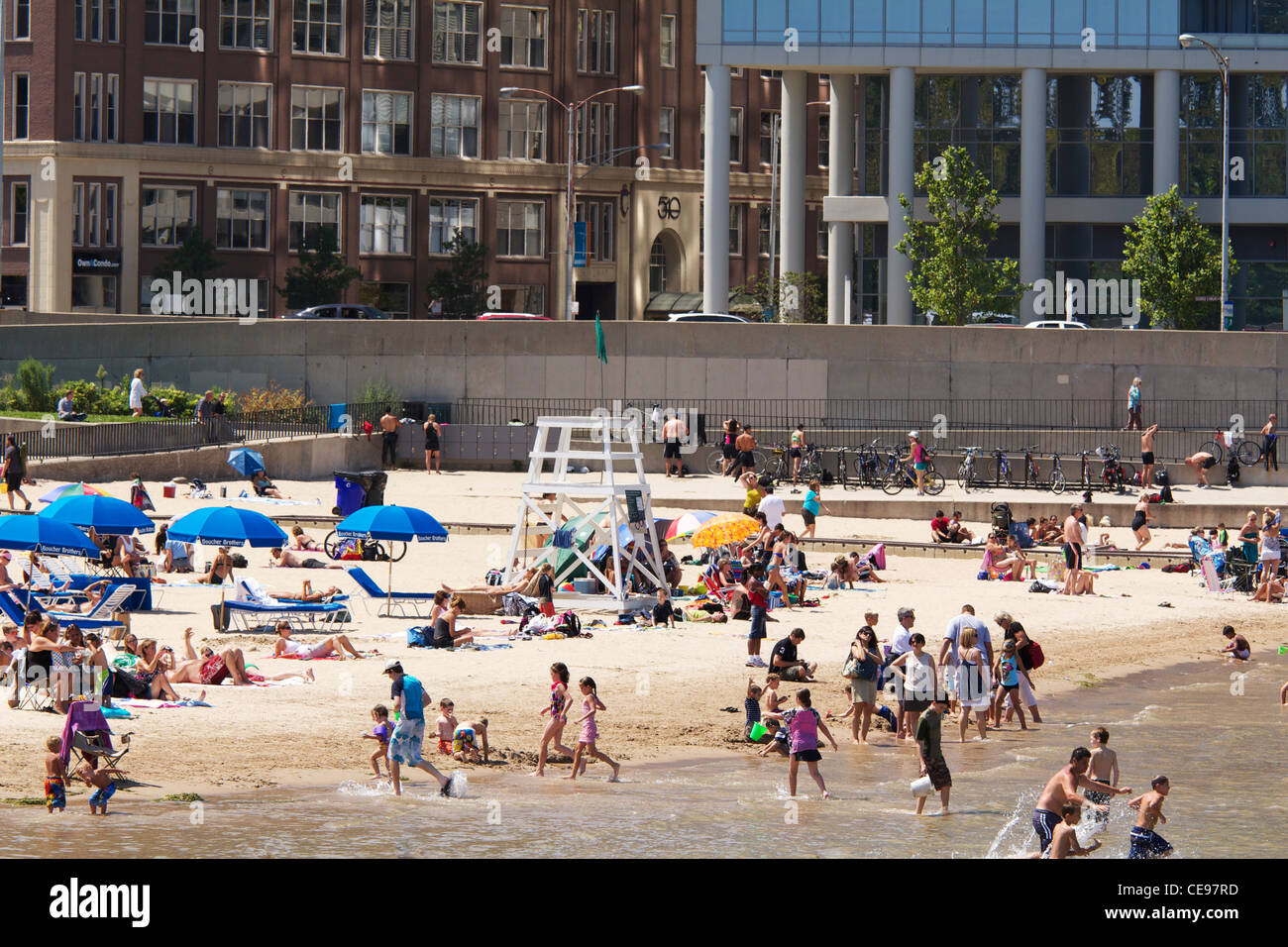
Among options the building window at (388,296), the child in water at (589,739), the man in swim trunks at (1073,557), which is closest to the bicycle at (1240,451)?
the man in swim trunks at (1073,557)

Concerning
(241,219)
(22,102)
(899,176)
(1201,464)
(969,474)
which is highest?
(22,102)

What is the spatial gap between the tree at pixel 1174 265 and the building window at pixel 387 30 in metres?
30.2

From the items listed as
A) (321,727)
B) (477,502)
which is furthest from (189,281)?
(321,727)

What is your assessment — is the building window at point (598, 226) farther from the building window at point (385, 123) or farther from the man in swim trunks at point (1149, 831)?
the man in swim trunks at point (1149, 831)

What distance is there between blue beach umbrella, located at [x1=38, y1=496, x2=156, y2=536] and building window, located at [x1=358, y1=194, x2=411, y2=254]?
4947 centimetres

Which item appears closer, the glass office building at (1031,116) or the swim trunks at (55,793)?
the swim trunks at (55,793)

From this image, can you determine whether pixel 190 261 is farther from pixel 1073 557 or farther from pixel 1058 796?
pixel 1058 796

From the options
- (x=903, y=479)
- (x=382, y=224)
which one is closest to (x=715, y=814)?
(x=903, y=479)

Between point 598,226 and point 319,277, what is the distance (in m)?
13.9

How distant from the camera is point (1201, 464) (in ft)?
164

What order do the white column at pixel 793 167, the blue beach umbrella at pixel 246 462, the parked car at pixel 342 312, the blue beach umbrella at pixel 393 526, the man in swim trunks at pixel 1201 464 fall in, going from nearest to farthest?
the blue beach umbrella at pixel 393 526 → the blue beach umbrella at pixel 246 462 → the man in swim trunks at pixel 1201 464 → the parked car at pixel 342 312 → the white column at pixel 793 167

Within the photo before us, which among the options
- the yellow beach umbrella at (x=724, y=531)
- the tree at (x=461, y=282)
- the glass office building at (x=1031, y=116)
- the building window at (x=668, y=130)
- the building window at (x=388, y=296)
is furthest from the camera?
the building window at (x=668, y=130)

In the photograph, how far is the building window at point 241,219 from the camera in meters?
75.5

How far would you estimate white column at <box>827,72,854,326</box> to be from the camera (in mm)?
76250
